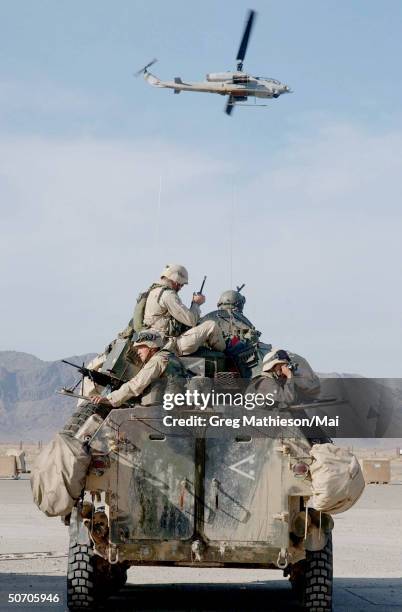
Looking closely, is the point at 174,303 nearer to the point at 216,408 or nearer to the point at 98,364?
the point at 98,364

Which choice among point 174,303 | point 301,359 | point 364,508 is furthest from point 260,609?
point 364,508

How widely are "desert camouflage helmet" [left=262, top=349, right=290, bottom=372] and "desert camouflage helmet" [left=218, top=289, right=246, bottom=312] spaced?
4.36 metres

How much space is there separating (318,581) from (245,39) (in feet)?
87.2

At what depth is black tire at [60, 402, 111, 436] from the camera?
1191 cm

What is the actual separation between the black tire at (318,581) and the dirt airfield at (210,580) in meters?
0.66

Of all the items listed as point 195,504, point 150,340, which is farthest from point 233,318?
point 195,504

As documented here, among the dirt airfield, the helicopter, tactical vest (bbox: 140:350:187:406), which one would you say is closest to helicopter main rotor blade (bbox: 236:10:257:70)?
the helicopter

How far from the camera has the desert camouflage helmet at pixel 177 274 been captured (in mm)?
13695

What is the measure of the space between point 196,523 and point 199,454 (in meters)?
0.60

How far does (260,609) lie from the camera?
11.9 meters

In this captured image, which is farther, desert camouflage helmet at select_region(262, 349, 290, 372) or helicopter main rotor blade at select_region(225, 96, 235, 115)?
helicopter main rotor blade at select_region(225, 96, 235, 115)

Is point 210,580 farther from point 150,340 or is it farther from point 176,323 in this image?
point 150,340

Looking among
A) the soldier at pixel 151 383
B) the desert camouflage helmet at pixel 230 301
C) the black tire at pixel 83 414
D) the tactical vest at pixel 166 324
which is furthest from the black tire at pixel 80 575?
the desert camouflage helmet at pixel 230 301

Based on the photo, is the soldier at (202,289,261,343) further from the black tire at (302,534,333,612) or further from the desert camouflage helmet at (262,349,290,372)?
the black tire at (302,534,333,612)
